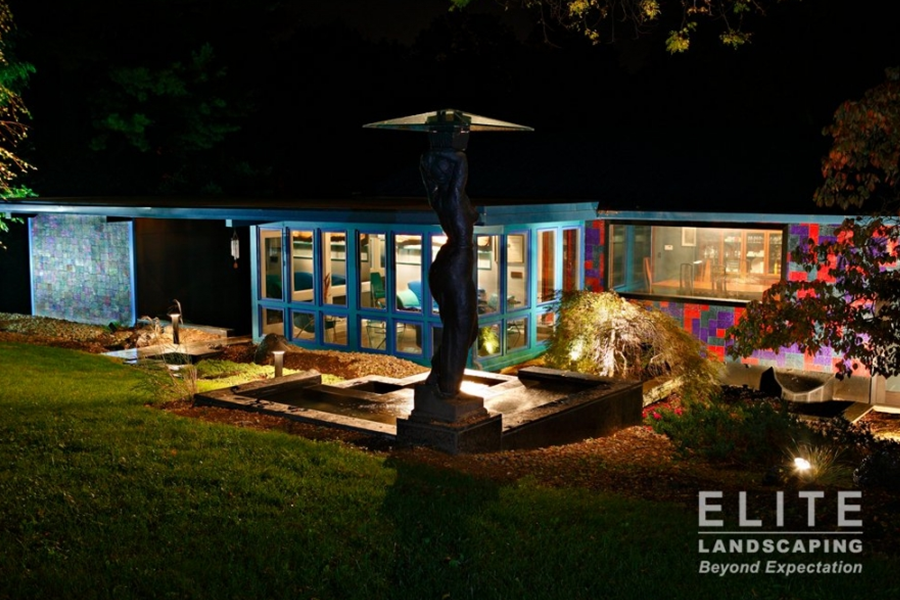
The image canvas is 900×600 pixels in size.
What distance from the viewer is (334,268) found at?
52.0ft

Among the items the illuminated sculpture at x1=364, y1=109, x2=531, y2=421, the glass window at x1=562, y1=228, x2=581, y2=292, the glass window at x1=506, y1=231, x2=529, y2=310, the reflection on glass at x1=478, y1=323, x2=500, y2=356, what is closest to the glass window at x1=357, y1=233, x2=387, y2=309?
the reflection on glass at x1=478, y1=323, x2=500, y2=356

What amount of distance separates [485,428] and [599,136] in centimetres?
1218

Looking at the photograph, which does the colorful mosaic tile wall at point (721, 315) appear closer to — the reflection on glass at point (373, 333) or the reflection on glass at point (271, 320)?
the reflection on glass at point (373, 333)

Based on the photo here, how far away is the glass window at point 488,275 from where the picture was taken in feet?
48.1

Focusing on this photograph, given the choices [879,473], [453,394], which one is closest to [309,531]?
[453,394]

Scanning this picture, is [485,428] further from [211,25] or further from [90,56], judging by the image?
[211,25]

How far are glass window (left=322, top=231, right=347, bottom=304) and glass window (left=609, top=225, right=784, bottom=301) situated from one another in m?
4.45

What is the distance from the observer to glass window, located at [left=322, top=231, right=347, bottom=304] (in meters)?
15.7

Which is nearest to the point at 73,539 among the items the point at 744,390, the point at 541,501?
the point at 541,501

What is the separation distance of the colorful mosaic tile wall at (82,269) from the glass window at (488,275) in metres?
7.26

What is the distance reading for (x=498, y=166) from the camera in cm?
1975

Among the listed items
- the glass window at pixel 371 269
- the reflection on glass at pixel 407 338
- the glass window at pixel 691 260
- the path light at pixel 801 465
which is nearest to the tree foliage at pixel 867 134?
the path light at pixel 801 465

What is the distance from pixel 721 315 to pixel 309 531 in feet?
34.0

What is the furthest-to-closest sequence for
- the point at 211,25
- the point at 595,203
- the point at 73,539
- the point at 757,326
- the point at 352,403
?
the point at 211,25
the point at 595,203
the point at 352,403
the point at 757,326
the point at 73,539
